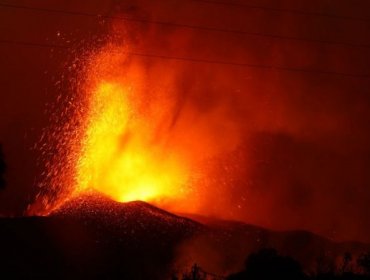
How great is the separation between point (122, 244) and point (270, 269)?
663cm

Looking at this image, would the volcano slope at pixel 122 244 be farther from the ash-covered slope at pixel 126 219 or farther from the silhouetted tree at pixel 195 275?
the silhouetted tree at pixel 195 275

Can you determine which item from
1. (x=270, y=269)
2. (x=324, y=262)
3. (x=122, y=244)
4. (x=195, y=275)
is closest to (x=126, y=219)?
(x=122, y=244)

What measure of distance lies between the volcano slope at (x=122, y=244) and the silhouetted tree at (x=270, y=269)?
4604 millimetres

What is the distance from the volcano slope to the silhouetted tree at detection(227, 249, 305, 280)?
4.60m

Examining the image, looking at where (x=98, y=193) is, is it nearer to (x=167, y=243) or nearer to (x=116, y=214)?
(x=116, y=214)

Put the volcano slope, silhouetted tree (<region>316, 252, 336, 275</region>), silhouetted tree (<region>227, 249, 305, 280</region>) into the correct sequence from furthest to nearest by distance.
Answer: silhouetted tree (<region>316, 252, 336, 275</region>) → the volcano slope → silhouetted tree (<region>227, 249, 305, 280</region>)

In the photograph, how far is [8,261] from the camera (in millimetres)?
17250

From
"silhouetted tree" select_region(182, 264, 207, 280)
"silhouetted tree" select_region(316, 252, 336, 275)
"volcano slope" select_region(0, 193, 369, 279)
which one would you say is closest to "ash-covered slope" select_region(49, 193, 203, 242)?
"volcano slope" select_region(0, 193, 369, 279)

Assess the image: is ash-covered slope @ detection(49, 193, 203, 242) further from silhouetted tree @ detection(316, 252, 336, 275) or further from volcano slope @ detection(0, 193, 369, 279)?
silhouetted tree @ detection(316, 252, 336, 275)

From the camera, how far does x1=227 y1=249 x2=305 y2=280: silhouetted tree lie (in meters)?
14.2

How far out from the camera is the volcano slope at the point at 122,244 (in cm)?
1798

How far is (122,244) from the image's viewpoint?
19.5 metres

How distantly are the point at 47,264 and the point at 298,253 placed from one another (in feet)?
30.7

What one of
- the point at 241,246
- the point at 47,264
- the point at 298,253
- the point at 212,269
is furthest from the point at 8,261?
the point at 298,253
